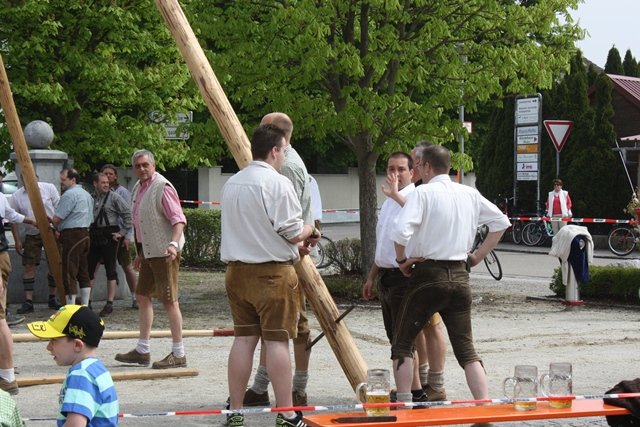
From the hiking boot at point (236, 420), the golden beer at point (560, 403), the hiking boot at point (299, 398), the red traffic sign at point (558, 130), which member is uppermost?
the red traffic sign at point (558, 130)

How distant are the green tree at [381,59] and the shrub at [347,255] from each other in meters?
1.99

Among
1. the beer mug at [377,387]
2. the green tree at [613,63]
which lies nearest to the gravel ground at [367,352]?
the beer mug at [377,387]

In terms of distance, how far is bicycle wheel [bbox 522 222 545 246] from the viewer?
3038cm

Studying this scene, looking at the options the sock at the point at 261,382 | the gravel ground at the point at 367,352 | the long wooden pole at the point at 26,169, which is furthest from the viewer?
the long wooden pole at the point at 26,169

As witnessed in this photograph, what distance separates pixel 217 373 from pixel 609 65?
97.7 feet

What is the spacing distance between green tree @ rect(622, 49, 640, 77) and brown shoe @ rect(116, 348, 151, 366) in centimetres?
3042

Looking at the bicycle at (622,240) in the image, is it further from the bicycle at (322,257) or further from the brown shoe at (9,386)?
the brown shoe at (9,386)

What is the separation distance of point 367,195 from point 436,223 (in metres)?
9.01

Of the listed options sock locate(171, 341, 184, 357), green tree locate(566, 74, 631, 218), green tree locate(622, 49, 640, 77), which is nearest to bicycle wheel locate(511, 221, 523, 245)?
green tree locate(566, 74, 631, 218)

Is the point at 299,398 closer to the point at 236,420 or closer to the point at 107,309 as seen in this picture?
the point at 236,420

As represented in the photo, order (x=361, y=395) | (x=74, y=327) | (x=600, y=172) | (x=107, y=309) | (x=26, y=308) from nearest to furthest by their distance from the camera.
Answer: (x=74, y=327), (x=361, y=395), (x=26, y=308), (x=107, y=309), (x=600, y=172)

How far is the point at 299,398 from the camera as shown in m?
8.15

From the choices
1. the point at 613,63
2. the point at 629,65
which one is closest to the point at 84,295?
the point at 613,63

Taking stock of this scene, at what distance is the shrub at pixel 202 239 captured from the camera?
21.6 metres
